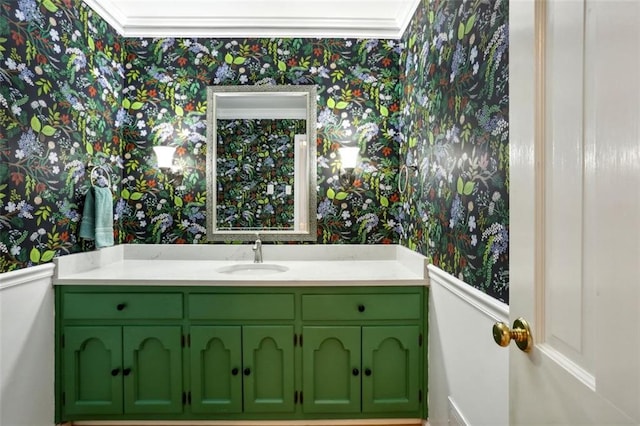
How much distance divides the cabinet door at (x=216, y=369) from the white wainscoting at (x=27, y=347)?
76 centimetres

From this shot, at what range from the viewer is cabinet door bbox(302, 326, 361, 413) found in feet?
6.72

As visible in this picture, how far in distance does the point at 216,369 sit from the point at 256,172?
1.30 m

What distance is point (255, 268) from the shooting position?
2496 millimetres

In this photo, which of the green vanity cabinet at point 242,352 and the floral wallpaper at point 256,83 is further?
the floral wallpaper at point 256,83

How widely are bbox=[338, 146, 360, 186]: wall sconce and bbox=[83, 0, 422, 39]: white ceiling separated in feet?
2.64

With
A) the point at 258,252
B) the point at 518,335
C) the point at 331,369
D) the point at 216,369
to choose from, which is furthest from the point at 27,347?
the point at 518,335

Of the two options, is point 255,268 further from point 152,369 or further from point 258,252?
point 152,369

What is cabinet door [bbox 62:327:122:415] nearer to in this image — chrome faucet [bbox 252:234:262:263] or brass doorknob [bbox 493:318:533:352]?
chrome faucet [bbox 252:234:262:263]

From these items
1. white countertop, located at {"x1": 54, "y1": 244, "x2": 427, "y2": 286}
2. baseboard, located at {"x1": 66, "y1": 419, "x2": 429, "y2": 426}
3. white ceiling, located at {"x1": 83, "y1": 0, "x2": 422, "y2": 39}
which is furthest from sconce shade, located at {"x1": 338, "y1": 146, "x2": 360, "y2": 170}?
baseboard, located at {"x1": 66, "y1": 419, "x2": 429, "y2": 426}

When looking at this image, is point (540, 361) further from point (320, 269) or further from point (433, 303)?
point (320, 269)

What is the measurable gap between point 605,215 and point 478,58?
1108 millimetres

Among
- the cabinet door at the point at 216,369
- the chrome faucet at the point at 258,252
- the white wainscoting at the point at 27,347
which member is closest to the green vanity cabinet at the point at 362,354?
the cabinet door at the point at 216,369

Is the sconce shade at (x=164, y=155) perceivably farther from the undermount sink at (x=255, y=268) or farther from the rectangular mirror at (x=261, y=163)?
the undermount sink at (x=255, y=268)

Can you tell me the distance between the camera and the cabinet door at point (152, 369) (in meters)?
2.03
